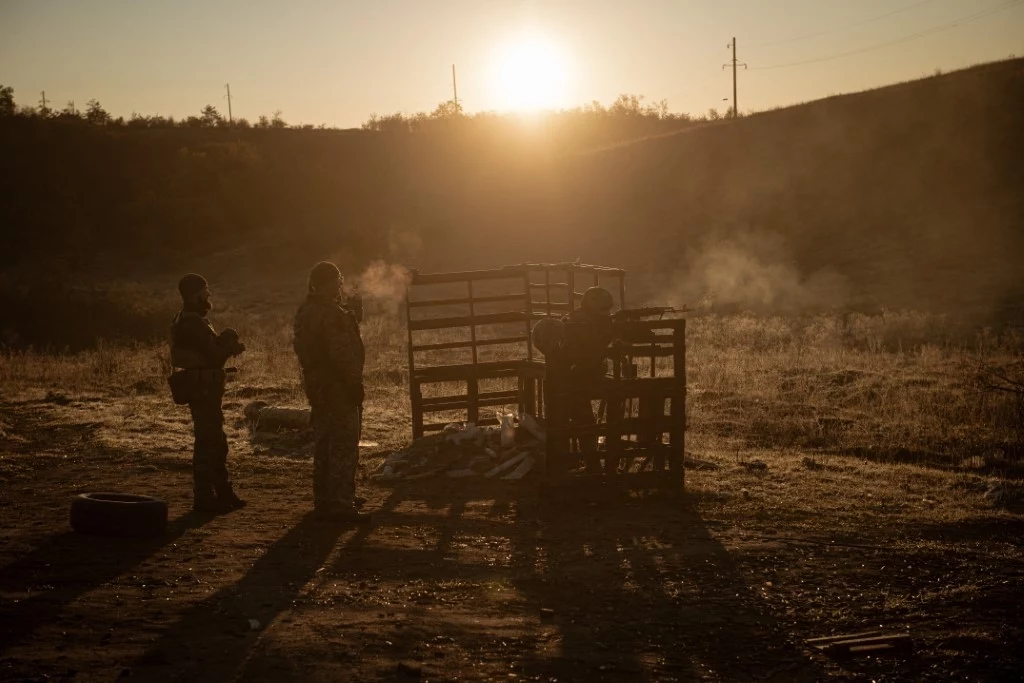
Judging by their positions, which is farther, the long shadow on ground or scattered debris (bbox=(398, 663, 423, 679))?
the long shadow on ground

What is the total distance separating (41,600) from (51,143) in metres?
54.3

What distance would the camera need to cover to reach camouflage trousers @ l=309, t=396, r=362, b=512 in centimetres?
877

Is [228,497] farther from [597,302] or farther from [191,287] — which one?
[597,302]

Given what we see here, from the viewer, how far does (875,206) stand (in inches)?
1451

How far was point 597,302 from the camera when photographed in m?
9.88

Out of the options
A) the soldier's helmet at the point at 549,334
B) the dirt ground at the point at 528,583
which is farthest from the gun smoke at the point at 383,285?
the dirt ground at the point at 528,583

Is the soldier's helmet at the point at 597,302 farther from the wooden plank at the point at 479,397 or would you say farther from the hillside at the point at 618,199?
the hillside at the point at 618,199

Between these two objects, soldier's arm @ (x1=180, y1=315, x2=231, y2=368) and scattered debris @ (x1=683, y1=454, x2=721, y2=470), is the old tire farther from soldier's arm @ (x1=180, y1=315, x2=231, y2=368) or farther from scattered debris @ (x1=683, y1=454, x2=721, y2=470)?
scattered debris @ (x1=683, y1=454, x2=721, y2=470)

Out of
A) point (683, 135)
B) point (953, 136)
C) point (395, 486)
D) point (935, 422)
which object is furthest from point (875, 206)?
point (395, 486)

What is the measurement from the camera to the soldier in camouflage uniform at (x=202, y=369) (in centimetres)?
898

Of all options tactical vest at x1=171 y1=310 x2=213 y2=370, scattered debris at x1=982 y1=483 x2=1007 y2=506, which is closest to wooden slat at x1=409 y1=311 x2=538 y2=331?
tactical vest at x1=171 y1=310 x2=213 y2=370

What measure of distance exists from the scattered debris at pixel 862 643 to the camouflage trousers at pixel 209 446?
548cm

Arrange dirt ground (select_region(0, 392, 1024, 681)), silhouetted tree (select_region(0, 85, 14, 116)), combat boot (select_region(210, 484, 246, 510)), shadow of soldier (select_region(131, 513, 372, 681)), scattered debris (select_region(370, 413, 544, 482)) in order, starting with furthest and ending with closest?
silhouetted tree (select_region(0, 85, 14, 116))
scattered debris (select_region(370, 413, 544, 482))
combat boot (select_region(210, 484, 246, 510))
dirt ground (select_region(0, 392, 1024, 681))
shadow of soldier (select_region(131, 513, 372, 681))

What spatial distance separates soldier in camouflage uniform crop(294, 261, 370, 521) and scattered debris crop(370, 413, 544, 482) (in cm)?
214
